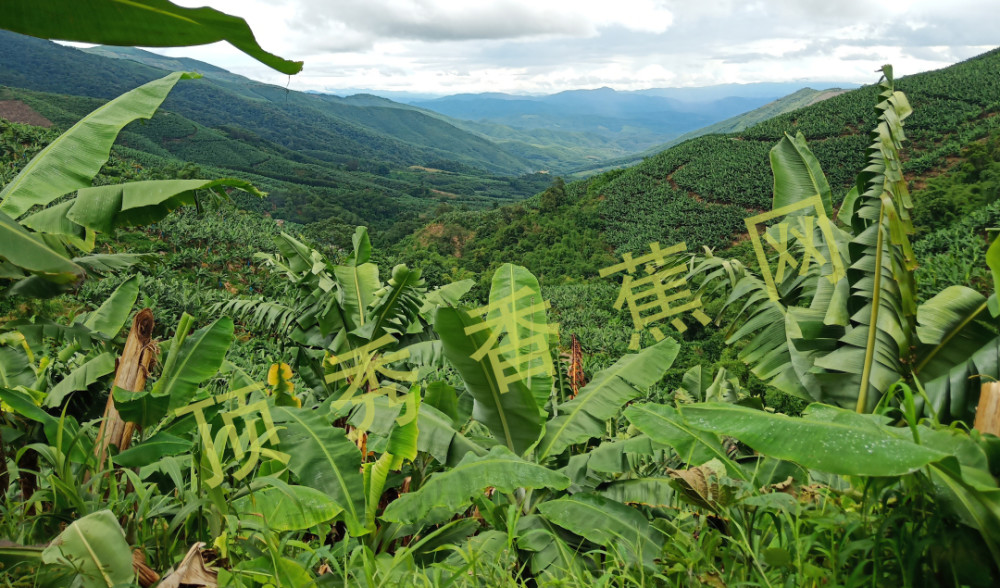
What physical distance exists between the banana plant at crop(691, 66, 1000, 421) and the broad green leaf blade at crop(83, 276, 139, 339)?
415 cm

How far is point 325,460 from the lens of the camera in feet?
7.45

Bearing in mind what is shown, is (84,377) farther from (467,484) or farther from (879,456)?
(879,456)

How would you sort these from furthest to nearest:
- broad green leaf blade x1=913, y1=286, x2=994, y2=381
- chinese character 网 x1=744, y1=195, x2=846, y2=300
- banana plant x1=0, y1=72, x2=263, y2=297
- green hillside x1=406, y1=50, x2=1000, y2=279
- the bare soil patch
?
1. the bare soil patch
2. green hillside x1=406, y1=50, x2=1000, y2=279
3. chinese character 网 x1=744, y1=195, x2=846, y2=300
4. broad green leaf blade x1=913, y1=286, x2=994, y2=381
5. banana plant x1=0, y1=72, x2=263, y2=297

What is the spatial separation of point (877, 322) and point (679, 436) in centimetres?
146

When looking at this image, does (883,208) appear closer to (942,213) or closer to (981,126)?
(942,213)

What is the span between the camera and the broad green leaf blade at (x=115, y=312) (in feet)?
11.4

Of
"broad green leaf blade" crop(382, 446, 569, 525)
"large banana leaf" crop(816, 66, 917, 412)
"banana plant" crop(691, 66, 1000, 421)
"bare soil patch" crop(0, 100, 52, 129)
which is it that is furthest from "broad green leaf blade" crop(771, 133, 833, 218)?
"bare soil patch" crop(0, 100, 52, 129)

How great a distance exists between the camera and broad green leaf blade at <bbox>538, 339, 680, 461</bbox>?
8.86 feet

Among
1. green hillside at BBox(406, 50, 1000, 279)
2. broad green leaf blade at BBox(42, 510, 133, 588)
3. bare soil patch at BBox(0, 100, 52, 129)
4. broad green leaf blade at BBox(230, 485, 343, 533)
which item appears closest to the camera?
broad green leaf blade at BBox(42, 510, 133, 588)

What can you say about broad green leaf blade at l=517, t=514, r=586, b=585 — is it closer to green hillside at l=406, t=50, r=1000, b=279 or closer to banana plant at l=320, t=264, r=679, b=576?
banana plant at l=320, t=264, r=679, b=576

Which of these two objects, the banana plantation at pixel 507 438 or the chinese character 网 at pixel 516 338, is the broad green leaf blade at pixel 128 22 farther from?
the chinese character 网 at pixel 516 338

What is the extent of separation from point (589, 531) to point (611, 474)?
76 centimetres

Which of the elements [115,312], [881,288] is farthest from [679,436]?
[115,312]

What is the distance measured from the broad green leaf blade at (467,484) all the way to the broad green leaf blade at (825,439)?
78 cm
